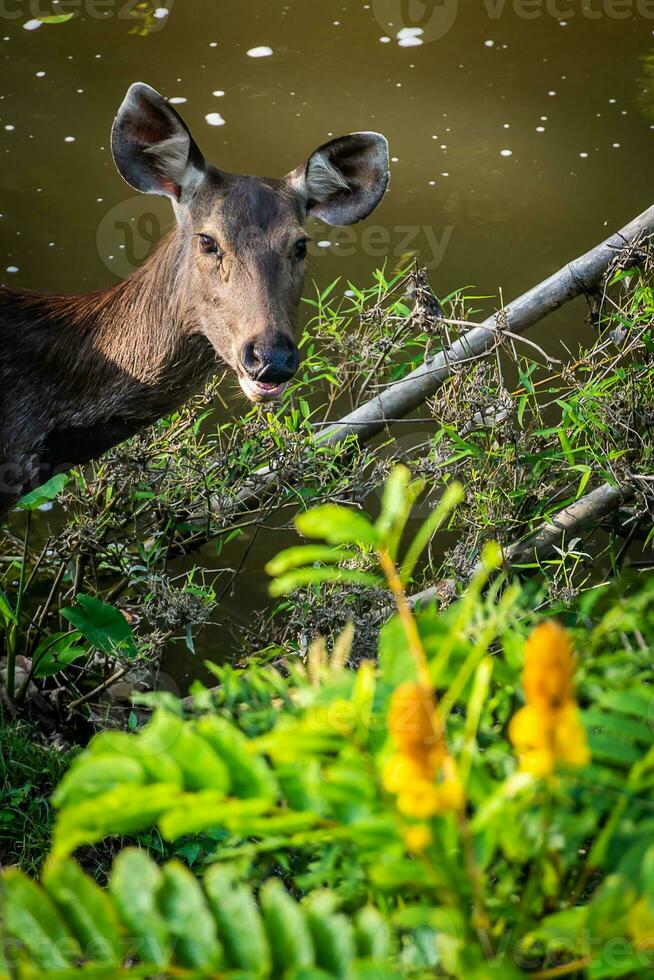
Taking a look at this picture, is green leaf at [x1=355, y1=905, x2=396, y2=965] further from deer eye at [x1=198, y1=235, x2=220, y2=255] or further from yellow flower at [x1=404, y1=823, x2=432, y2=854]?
deer eye at [x1=198, y1=235, x2=220, y2=255]

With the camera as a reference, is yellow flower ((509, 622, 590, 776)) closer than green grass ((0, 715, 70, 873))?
Yes

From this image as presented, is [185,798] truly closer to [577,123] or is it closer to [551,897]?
[551,897]

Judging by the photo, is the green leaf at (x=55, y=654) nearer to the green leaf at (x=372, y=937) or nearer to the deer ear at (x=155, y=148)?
the deer ear at (x=155, y=148)

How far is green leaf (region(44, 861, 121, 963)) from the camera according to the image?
0.79 metres

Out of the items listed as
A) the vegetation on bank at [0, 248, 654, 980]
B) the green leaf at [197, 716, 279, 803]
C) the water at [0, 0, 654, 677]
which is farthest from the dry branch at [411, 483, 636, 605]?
the green leaf at [197, 716, 279, 803]

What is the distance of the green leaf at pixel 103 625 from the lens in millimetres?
3051

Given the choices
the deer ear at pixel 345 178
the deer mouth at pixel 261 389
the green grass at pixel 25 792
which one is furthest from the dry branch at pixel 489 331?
the green grass at pixel 25 792

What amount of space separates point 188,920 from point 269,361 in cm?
197

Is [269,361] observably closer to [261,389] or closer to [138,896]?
[261,389]

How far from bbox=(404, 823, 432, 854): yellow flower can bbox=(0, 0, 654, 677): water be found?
4.59m

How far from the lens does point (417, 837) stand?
2.53ft

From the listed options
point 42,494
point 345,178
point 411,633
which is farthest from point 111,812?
point 345,178

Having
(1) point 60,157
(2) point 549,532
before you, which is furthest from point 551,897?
(1) point 60,157

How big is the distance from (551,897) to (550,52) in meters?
7.07
